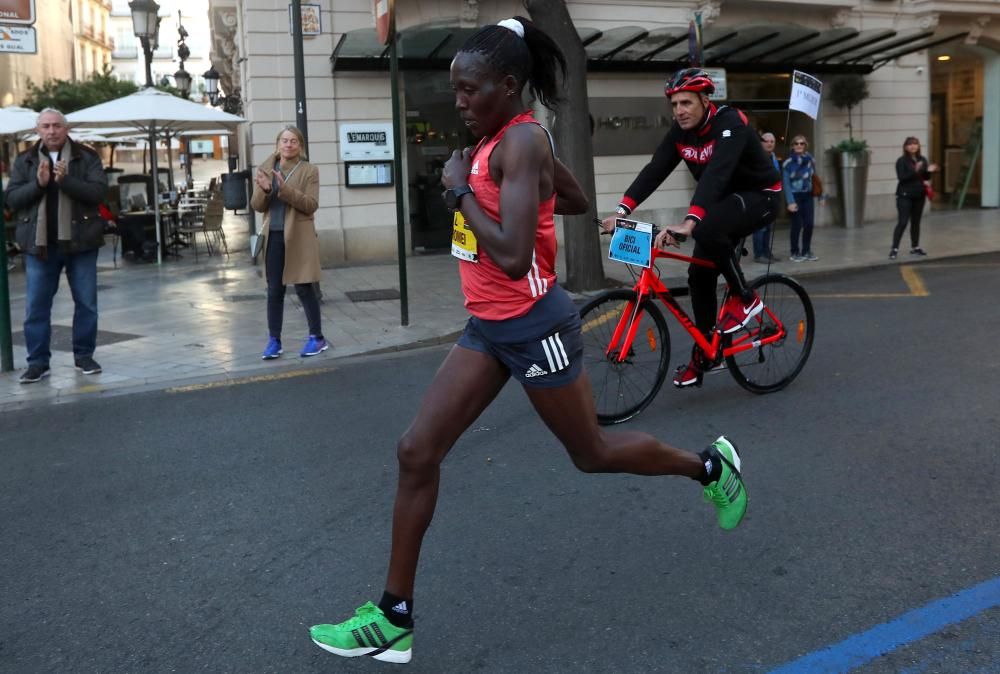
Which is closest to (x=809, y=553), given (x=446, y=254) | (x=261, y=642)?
(x=261, y=642)

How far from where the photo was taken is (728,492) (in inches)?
140

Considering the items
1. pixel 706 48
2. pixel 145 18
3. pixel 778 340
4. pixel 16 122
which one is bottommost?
pixel 778 340

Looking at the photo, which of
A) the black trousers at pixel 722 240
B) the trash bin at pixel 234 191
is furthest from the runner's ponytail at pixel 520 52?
the trash bin at pixel 234 191

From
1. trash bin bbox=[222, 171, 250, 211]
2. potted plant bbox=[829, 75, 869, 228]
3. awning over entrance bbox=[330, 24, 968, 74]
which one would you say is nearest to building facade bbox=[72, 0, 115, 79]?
awning over entrance bbox=[330, 24, 968, 74]

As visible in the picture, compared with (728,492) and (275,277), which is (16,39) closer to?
(275,277)

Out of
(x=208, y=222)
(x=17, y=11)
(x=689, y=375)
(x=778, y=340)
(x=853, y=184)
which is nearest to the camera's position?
(x=689, y=375)

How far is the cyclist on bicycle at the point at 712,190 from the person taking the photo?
544cm

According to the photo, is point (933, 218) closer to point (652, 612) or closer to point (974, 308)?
point (974, 308)

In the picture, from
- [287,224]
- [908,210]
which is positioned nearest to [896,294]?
[908,210]

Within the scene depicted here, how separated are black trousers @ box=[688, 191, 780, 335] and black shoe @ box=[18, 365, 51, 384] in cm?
468

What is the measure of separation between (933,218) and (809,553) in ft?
61.0

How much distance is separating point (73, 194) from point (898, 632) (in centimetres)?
610

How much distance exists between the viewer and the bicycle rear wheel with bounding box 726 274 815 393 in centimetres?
605

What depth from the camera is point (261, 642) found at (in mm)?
3139
